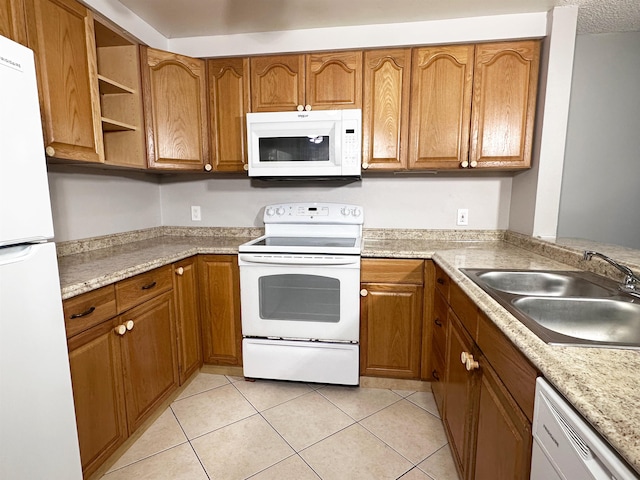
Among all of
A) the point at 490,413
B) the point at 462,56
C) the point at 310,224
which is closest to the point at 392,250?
the point at 310,224

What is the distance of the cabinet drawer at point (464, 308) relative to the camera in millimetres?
1171

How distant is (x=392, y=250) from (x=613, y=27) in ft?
6.23

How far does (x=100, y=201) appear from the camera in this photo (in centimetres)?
205

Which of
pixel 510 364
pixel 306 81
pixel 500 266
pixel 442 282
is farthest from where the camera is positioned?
pixel 306 81

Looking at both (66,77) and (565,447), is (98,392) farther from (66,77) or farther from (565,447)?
(565,447)

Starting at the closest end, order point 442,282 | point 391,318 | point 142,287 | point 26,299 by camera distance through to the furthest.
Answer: point 26,299, point 142,287, point 442,282, point 391,318

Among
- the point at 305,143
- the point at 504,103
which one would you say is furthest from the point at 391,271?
the point at 504,103

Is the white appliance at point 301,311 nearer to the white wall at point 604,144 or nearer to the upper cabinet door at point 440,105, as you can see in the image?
the upper cabinet door at point 440,105

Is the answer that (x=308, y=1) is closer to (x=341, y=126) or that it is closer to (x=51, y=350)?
(x=341, y=126)

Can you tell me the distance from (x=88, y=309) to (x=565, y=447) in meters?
1.51

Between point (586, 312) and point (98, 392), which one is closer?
point (586, 312)

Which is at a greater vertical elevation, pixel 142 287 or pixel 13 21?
pixel 13 21

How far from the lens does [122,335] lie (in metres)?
1.48

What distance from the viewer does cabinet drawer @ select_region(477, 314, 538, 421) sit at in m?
0.75
